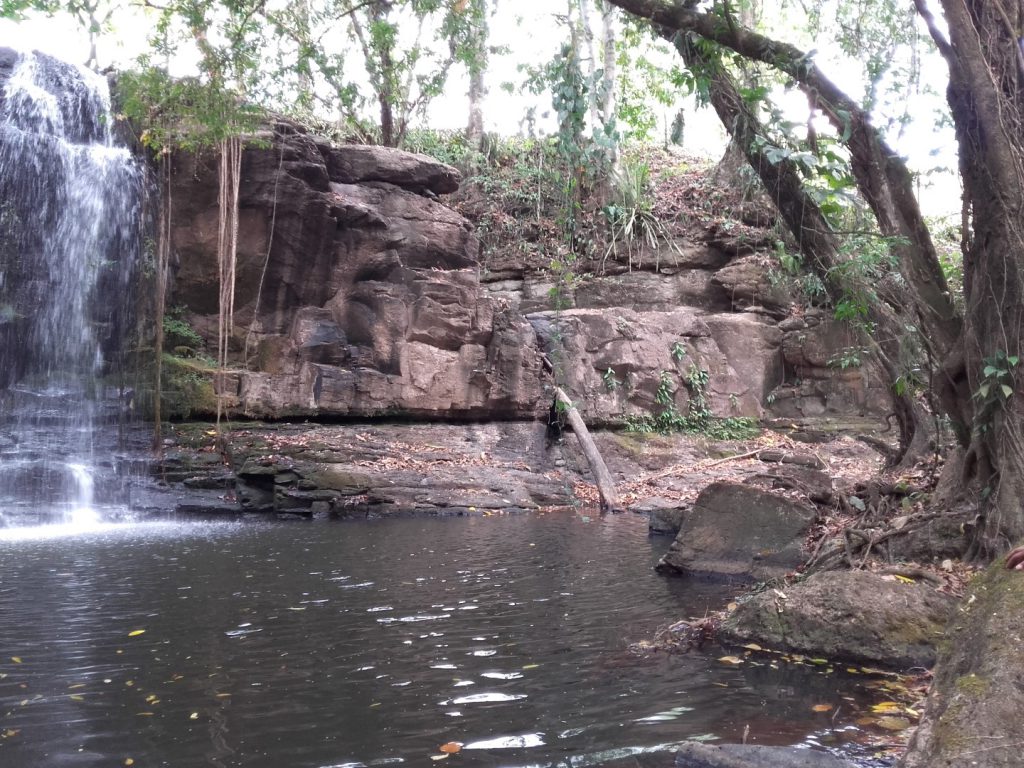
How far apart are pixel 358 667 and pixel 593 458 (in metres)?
10.6

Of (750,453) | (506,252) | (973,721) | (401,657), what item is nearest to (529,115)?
(506,252)

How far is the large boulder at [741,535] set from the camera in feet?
24.9

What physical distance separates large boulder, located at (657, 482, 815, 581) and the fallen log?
5.86m

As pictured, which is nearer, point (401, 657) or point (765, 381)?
point (401, 657)

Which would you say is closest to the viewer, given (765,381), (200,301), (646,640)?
(646,640)

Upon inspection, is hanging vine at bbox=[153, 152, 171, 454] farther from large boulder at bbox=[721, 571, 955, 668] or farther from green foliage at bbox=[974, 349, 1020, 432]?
green foliage at bbox=[974, 349, 1020, 432]

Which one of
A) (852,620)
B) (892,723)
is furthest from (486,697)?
(852,620)

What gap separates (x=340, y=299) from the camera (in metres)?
16.8

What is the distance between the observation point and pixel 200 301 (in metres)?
16.7

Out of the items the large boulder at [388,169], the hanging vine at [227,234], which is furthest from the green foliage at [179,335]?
the large boulder at [388,169]

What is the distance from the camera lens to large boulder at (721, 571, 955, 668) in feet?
15.6

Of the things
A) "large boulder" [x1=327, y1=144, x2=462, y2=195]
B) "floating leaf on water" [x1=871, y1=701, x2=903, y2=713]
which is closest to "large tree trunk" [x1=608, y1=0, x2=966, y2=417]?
"floating leaf on water" [x1=871, y1=701, x2=903, y2=713]

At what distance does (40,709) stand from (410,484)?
9.72 metres

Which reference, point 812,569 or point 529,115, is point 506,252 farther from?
point 812,569
